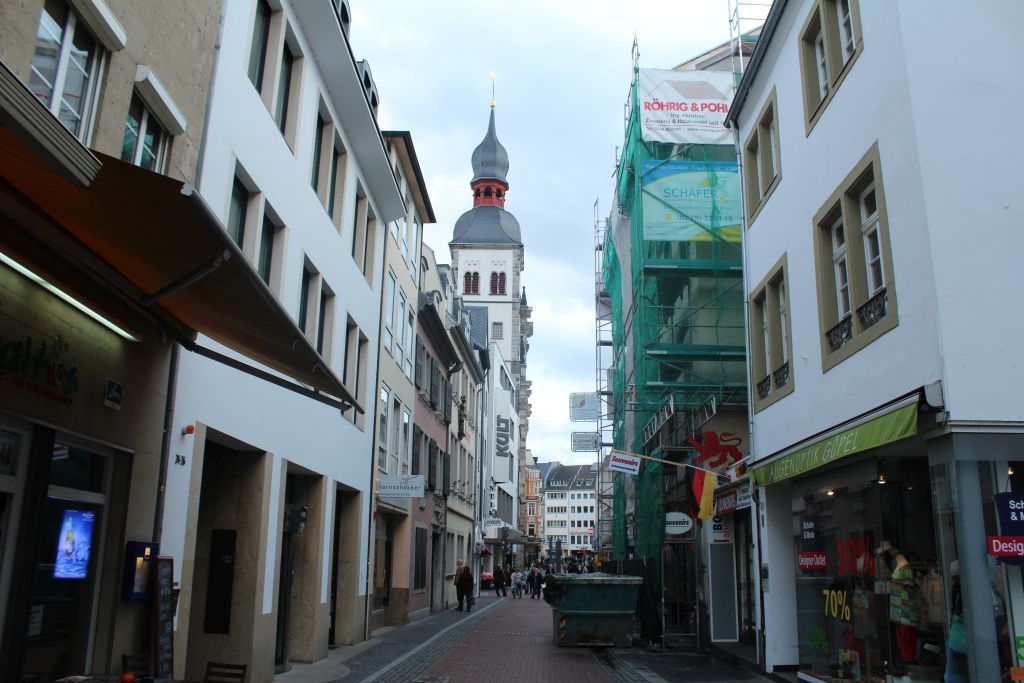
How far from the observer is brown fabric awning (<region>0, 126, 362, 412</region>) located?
210 inches

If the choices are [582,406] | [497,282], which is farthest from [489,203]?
[582,406]

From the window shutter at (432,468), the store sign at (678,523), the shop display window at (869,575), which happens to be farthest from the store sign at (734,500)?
the window shutter at (432,468)

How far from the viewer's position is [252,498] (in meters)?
12.3

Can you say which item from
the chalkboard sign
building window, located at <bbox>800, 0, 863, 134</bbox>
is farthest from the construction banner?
the chalkboard sign

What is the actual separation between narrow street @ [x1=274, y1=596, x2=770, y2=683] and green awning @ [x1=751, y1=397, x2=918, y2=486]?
10.3ft

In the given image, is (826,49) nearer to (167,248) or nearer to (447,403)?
(167,248)

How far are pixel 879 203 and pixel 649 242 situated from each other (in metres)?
13.7

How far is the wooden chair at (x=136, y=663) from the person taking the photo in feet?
26.9

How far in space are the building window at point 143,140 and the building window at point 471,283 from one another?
8196cm

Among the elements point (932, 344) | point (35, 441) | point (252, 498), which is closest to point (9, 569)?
point (35, 441)

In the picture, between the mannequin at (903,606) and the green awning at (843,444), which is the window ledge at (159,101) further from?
the mannequin at (903,606)

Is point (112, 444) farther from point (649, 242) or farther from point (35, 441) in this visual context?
point (649, 242)

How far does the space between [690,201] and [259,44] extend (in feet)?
43.4

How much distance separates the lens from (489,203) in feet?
316
